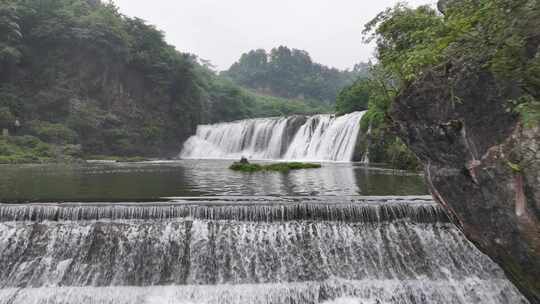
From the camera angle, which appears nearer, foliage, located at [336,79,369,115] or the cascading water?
the cascading water

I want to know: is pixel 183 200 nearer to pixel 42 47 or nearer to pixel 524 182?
pixel 524 182

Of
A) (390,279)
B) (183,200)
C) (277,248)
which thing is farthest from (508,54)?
(183,200)

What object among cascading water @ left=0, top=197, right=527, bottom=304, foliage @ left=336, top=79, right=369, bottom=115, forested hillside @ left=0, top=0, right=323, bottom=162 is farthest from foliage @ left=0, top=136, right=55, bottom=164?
foliage @ left=336, top=79, right=369, bottom=115

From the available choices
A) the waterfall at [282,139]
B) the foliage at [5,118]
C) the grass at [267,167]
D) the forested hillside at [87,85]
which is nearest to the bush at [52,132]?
the forested hillside at [87,85]

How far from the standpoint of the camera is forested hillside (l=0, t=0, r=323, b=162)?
98.2ft

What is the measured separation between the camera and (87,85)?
35.4 m

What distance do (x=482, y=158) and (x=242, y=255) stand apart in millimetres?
4604

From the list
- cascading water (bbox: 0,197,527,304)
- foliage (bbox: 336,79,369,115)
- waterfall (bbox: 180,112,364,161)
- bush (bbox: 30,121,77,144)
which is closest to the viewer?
cascading water (bbox: 0,197,527,304)

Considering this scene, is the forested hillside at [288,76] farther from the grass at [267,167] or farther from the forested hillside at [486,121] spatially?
the forested hillside at [486,121]

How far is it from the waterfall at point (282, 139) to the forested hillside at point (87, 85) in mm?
4273

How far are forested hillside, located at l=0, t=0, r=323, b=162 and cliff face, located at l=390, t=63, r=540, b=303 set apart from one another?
26.8m

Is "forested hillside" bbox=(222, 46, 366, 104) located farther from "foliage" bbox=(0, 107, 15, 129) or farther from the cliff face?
the cliff face

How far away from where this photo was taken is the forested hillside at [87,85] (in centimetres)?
2992

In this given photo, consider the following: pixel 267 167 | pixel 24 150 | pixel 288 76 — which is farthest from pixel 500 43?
pixel 288 76
